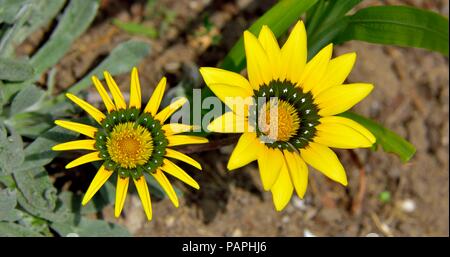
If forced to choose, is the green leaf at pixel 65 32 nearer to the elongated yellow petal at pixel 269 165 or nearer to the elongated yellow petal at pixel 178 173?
the elongated yellow petal at pixel 178 173

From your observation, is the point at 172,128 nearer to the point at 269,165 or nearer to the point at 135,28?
the point at 269,165

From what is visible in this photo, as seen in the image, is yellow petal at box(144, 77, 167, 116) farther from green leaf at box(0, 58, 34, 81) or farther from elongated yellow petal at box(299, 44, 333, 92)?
green leaf at box(0, 58, 34, 81)

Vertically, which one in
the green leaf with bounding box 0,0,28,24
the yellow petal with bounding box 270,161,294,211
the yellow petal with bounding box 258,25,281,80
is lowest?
the yellow petal with bounding box 270,161,294,211

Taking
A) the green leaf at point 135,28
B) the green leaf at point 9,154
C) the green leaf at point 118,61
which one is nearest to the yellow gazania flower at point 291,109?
the green leaf at point 9,154

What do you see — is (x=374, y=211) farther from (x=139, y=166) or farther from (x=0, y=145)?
(x=0, y=145)

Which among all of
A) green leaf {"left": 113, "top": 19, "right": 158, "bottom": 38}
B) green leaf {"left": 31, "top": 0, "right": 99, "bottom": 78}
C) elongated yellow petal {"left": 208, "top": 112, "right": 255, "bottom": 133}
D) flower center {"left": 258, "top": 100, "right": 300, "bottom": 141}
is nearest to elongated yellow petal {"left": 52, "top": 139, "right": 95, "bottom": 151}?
elongated yellow petal {"left": 208, "top": 112, "right": 255, "bottom": 133}

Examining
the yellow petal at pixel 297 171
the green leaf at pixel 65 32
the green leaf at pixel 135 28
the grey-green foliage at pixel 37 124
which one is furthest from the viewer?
the green leaf at pixel 135 28
